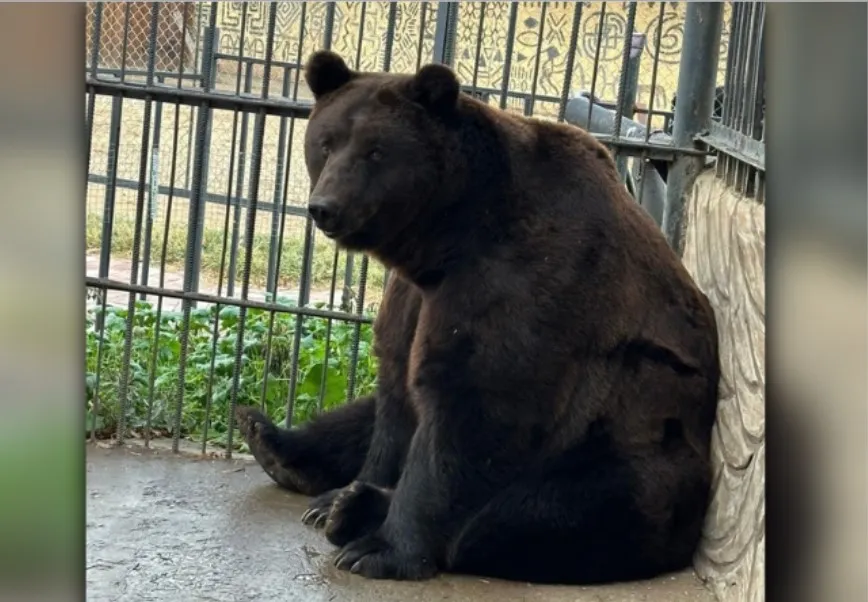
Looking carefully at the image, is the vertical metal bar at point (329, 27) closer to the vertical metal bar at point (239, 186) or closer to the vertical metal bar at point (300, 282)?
the vertical metal bar at point (300, 282)

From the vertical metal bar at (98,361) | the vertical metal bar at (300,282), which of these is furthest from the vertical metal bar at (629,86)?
the vertical metal bar at (98,361)

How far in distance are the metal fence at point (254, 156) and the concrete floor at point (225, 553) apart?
0.41 meters

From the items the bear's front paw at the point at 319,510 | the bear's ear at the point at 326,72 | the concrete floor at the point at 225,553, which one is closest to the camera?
the concrete floor at the point at 225,553

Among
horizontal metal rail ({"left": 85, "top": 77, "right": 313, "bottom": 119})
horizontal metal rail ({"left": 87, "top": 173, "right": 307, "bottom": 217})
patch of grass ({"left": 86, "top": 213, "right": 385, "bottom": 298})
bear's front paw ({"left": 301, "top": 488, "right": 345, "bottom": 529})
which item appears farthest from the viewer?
patch of grass ({"left": 86, "top": 213, "right": 385, "bottom": 298})

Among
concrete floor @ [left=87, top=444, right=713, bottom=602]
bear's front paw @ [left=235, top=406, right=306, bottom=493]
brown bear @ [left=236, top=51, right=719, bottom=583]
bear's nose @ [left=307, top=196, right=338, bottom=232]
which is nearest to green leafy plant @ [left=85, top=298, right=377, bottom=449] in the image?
concrete floor @ [left=87, top=444, right=713, bottom=602]

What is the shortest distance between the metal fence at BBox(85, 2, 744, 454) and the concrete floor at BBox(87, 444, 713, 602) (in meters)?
0.41

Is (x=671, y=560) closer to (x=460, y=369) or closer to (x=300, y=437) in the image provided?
(x=460, y=369)

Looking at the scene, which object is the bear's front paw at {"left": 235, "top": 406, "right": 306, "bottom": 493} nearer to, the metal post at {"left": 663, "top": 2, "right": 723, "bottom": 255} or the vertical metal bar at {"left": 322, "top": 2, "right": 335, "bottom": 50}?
the vertical metal bar at {"left": 322, "top": 2, "right": 335, "bottom": 50}

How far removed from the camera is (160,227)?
443 centimetres

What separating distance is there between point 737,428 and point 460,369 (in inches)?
31.7

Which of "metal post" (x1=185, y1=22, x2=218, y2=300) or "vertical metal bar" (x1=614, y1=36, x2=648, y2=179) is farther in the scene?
"metal post" (x1=185, y1=22, x2=218, y2=300)

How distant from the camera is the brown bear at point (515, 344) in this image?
3021 millimetres

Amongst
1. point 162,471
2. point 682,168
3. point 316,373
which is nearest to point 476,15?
point 682,168

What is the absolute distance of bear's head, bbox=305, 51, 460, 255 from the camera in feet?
9.97
